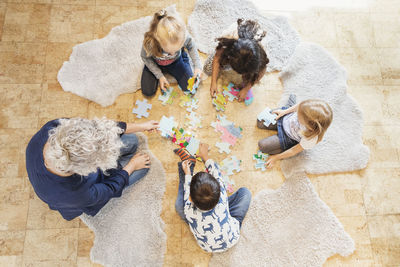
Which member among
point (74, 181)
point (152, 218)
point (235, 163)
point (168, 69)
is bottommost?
point (152, 218)

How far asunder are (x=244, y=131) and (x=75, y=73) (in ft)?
5.30

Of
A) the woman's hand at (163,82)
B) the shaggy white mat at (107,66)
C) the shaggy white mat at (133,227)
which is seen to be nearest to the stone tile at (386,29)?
the woman's hand at (163,82)

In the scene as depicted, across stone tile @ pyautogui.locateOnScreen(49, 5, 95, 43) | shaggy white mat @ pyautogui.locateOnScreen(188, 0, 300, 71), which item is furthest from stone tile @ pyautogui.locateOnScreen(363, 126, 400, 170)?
stone tile @ pyautogui.locateOnScreen(49, 5, 95, 43)

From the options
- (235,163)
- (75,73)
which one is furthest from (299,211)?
(75,73)

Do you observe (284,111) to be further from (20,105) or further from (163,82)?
(20,105)

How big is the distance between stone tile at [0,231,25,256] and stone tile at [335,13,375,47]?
3334 millimetres

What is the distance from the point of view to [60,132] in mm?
1605

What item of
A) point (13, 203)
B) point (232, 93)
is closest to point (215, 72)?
point (232, 93)

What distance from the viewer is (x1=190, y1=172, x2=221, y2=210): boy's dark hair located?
6.10 ft

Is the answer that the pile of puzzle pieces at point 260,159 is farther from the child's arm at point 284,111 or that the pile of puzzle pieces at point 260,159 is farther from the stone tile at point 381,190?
the stone tile at point 381,190

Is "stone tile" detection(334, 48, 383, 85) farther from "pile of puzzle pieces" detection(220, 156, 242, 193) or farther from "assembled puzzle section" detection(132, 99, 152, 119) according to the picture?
"assembled puzzle section" detection(132, 99, 152, 119)

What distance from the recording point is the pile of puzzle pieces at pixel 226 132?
8.36 ft

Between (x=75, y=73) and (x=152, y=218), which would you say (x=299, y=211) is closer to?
(x=152, y=218)

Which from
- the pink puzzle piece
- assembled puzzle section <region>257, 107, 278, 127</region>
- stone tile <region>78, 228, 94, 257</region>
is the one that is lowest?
stone tile <region>78, 228, 94, 257</region>
